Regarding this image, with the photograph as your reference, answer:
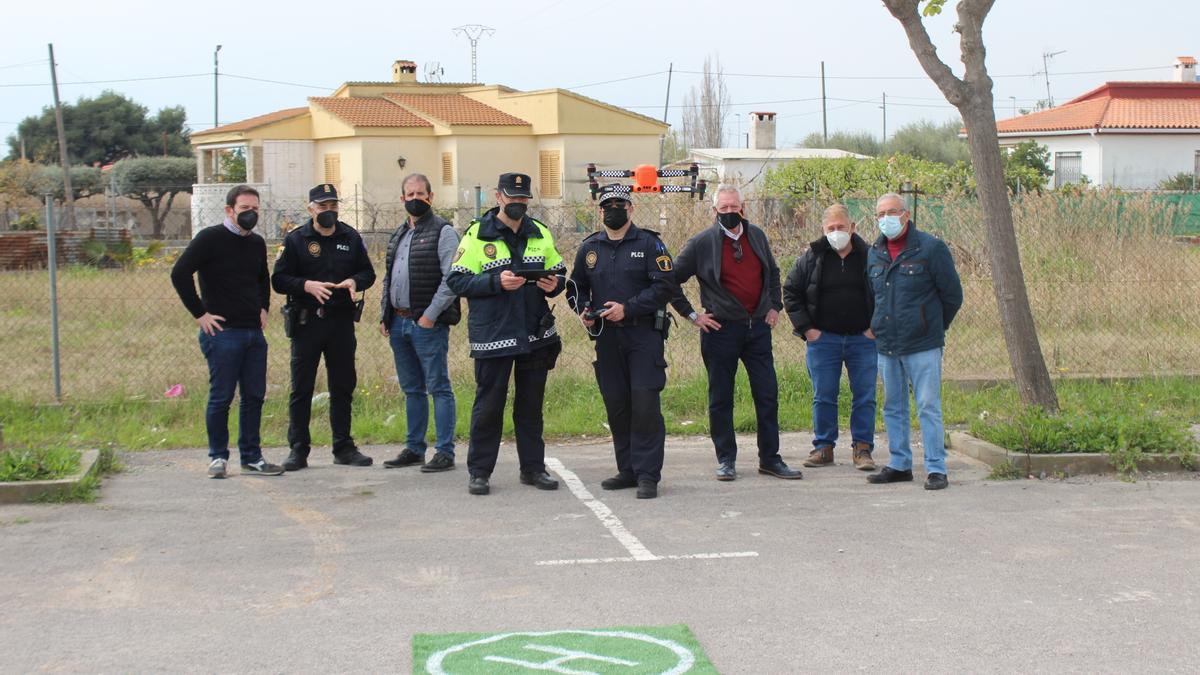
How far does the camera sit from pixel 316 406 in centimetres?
1087

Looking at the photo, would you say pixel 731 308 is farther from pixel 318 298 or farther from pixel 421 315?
pixel 318 298

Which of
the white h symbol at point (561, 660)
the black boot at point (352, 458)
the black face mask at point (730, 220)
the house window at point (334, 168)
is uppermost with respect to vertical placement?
the house window at point (334, 168)

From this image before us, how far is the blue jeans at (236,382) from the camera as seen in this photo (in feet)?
28.4

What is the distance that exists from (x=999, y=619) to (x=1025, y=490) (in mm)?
2967

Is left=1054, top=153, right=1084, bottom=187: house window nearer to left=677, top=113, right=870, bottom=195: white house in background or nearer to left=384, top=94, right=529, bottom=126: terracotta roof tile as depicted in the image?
left=677, top=113, right=870, bottom=195: white house in background

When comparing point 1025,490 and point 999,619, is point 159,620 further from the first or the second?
point 1025,490

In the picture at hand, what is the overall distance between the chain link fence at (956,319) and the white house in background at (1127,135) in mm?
25474

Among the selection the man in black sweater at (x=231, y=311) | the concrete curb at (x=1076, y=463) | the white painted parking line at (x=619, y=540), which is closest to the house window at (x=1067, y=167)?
the concrete curb at (x=1076, y=463)

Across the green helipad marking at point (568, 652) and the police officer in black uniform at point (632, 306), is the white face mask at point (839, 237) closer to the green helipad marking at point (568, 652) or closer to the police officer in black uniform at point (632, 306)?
the police officer in black uniform at point (632, 306)

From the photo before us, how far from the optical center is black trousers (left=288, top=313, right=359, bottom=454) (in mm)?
9062

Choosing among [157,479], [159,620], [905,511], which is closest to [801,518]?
[905,511]

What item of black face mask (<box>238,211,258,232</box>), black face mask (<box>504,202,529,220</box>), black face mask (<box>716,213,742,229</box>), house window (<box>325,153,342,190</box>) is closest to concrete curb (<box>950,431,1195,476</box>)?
black face mask (<box>716,213,742,229</box>)

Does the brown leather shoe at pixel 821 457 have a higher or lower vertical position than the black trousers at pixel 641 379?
lower

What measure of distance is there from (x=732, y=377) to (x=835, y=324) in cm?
87
